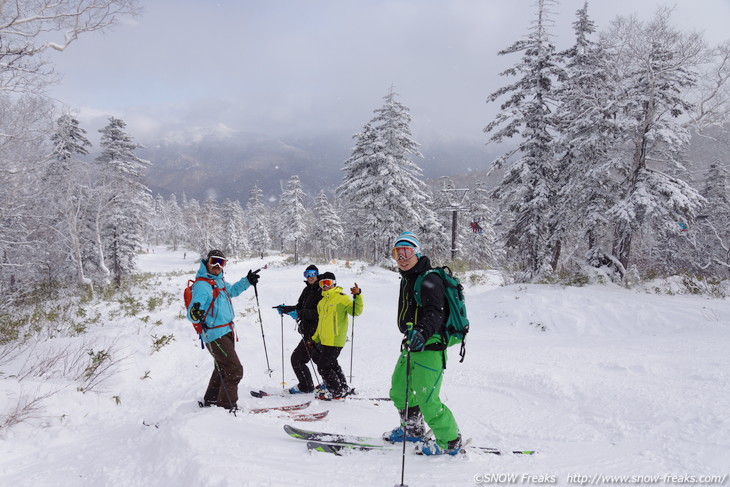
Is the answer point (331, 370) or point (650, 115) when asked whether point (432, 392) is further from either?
point (650, 115)

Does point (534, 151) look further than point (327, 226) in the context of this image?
No

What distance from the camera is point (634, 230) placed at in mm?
12492

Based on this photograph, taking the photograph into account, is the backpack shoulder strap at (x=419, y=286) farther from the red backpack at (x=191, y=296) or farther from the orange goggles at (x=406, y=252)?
the red backpack at (x=191, y=296)

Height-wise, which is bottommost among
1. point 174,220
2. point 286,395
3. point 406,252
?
point 286,395

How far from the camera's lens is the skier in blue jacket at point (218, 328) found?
473 centimetres

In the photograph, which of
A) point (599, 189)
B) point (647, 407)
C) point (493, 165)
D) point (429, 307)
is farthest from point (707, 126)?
point (429, 307)

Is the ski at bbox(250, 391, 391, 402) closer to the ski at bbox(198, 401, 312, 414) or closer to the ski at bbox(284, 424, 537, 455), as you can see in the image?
the ski at bbox(198, 401, 312, 414)

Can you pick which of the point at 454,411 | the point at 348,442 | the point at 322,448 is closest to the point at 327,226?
the point at 454,411

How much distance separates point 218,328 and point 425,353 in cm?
292

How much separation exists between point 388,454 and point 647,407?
355cm

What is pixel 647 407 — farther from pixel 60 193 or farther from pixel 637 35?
pixel 60 193

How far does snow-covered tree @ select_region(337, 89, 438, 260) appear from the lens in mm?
24250

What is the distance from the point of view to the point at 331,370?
561cm

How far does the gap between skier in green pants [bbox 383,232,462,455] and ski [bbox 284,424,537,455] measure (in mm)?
365
